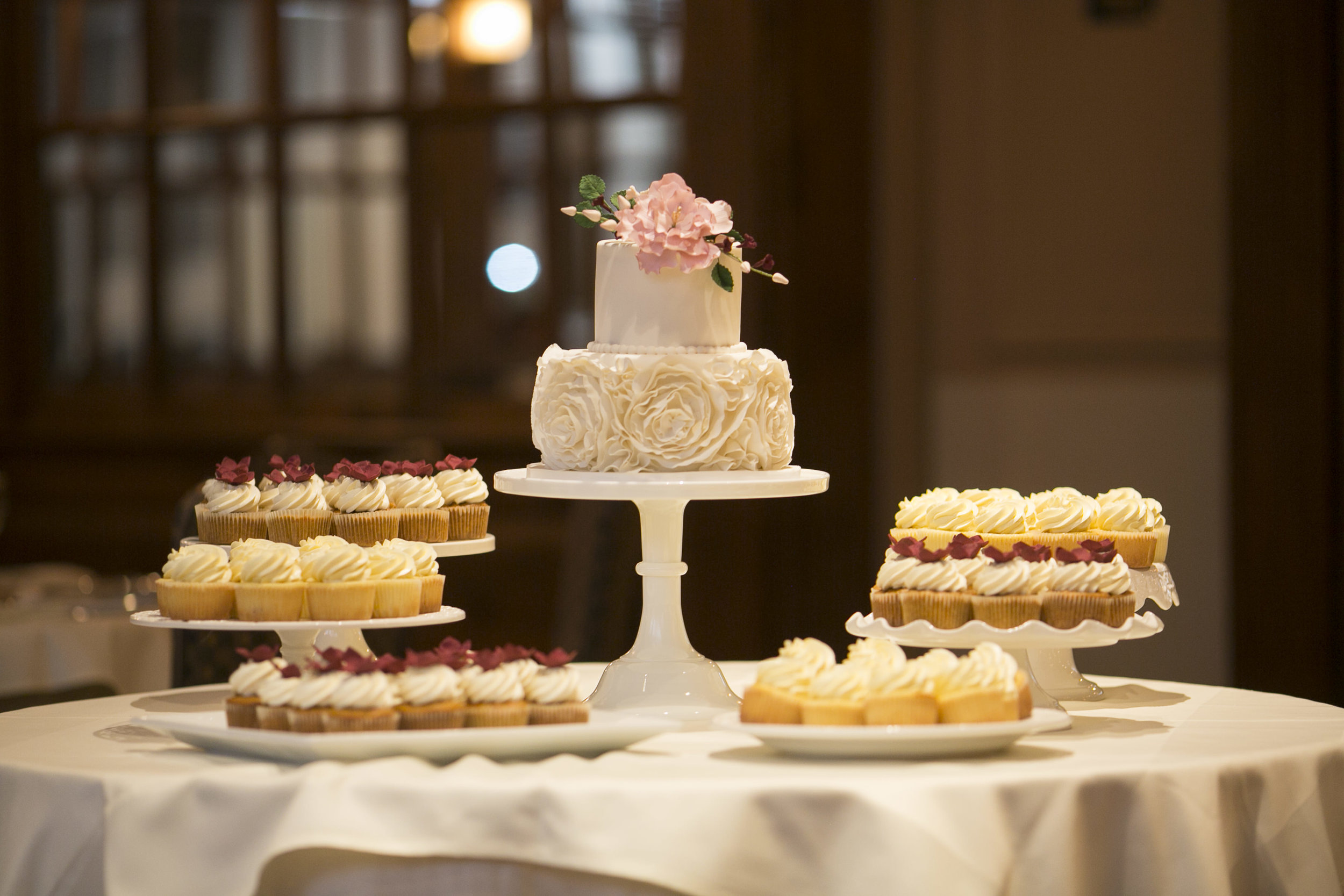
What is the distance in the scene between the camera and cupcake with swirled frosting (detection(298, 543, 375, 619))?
7.57 feet

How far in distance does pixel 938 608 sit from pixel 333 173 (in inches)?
149

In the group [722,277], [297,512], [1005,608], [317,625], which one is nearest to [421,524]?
[297,512]

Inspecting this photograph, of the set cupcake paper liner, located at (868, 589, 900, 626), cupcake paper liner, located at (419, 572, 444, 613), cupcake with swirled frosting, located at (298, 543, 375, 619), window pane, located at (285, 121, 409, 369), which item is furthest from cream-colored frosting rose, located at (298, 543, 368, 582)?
window pane, located at (285, 121, 409, 369)

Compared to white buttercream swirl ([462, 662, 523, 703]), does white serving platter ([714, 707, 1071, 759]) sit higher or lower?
lower

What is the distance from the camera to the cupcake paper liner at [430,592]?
2.40 metres

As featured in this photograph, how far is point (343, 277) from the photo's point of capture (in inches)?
218

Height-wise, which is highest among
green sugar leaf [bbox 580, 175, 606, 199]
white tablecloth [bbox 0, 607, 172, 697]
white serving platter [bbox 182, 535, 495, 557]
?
green sugar leaf [bbox 580, 175, 606, 199]

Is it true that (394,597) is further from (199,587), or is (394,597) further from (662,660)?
(662,660)

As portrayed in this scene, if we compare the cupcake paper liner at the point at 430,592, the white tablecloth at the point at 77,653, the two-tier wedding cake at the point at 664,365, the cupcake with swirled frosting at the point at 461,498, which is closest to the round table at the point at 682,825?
the cupcake paper liner at the point at 430,592

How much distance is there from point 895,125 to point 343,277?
1911 millimetres

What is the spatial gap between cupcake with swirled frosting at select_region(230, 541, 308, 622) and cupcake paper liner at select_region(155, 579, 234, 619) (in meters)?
0.04

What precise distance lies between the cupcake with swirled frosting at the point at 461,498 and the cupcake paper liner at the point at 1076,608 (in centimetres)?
98

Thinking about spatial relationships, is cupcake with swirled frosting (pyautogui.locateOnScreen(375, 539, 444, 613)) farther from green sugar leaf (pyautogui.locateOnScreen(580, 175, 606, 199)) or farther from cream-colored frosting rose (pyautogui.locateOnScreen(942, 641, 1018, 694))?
cream-colored frosting rose (pyautogui.locateOnScreen(942, 641, 1018, 694))

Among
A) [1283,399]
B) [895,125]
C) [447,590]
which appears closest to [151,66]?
[447,590]
